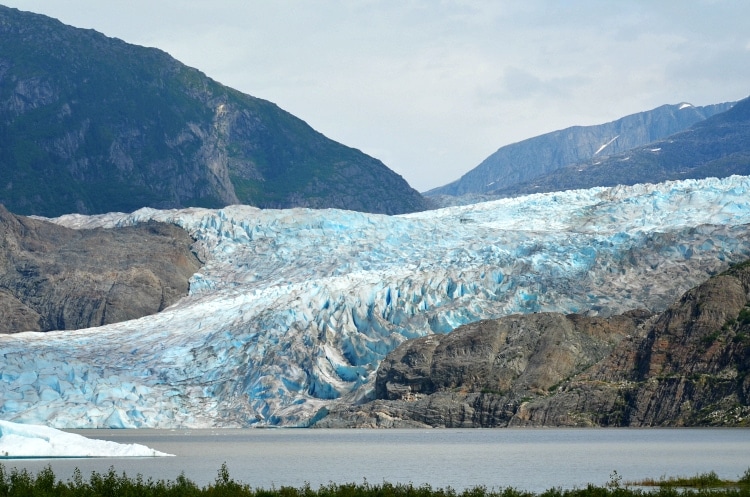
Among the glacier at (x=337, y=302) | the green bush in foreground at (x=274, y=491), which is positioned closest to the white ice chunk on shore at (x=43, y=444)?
the green bush in foreground at (x=274, y=491)

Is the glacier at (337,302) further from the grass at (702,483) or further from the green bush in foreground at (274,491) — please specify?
the grass at (702,483)

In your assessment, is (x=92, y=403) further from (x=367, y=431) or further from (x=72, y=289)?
(x=72, y=289)

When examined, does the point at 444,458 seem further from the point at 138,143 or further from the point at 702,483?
the point at 138,143

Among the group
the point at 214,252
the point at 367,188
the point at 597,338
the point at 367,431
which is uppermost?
the point at 367,188

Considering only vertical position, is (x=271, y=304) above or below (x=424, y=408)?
above

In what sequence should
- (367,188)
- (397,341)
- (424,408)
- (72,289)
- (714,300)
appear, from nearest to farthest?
(714,300), (424,408), (397,341), (72,289), (367,188)

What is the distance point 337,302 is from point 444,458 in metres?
32.4

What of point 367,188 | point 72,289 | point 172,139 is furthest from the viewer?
point 367,188

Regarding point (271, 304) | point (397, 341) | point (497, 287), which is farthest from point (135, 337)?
point (497, 287)

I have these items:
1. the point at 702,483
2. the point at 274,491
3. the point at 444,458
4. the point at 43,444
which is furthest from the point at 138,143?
the point at 702,483

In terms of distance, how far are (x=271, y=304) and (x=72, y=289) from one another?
24.0 m

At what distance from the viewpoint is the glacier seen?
2746 inches

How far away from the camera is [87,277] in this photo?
3755 inches

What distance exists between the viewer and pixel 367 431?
6347cm
